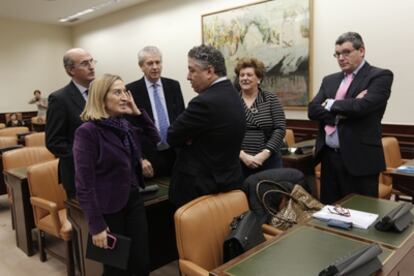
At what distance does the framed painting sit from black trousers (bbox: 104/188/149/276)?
3445 millimetres

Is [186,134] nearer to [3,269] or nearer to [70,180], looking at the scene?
[70,180]

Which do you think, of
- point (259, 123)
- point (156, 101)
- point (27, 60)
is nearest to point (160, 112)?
point (156, 101)

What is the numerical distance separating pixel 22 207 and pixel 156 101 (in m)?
1.54

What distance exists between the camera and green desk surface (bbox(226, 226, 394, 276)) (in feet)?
4.00

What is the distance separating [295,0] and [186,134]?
11.6 feet

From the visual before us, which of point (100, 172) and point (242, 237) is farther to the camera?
point (100, 172)

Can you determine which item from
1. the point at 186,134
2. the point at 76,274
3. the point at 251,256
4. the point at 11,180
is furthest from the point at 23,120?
the point at 251,256

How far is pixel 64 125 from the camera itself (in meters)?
2.21

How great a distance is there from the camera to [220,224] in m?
1.70

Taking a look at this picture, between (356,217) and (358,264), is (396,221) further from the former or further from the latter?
(358,264)

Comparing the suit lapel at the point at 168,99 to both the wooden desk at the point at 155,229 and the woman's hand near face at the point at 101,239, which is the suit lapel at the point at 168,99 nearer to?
the wooden desk at the point at 155,229

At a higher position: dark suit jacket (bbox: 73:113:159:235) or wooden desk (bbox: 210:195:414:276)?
dark suit jacket (bbox: 73:113:159:235)

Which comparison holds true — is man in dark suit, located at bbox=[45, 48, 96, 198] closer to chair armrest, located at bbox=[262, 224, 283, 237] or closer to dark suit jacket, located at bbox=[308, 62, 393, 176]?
chair armrest, located at bbox=[262, 224, 283, 237]

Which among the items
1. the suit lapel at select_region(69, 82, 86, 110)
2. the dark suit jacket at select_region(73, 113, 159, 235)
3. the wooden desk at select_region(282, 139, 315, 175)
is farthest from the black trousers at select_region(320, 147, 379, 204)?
the suit lapel at select_region(69, 82, 86, 110)
